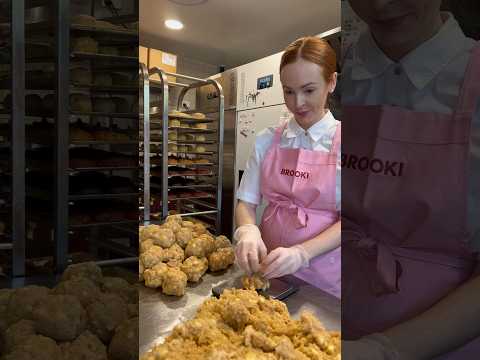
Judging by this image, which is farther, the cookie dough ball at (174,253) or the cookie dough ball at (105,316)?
the cookie dough ball at (174,253)

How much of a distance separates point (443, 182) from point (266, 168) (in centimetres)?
37

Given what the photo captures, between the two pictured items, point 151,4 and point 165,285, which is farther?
point 165,285

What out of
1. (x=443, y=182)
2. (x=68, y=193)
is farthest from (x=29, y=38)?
(x=443, y=182)

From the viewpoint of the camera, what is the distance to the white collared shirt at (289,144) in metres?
0.53

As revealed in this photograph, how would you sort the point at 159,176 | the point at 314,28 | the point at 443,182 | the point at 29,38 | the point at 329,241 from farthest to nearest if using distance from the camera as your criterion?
the point at 159,176 < the point at 329,241 < the point at 314,28 < the point at 443,182 < the point at 29,38

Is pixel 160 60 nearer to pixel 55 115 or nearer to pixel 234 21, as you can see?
pixel 234 21

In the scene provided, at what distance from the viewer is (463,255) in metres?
0.39

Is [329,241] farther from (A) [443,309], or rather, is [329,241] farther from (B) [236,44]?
(B) [236,44]

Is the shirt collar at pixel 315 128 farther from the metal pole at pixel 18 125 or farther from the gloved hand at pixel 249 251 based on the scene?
the metal pole at pixel 18 125

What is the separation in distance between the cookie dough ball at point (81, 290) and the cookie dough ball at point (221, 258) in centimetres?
52

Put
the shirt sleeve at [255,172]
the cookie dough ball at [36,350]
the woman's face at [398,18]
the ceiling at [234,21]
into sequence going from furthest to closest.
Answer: the shirt sleeve at [255,172] → the ceiling at [234,21] → the woman's face at [398,18] → the cookie dough ball at [36,350]

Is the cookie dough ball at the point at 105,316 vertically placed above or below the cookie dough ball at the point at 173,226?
above

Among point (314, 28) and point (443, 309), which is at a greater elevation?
point (314, 28)

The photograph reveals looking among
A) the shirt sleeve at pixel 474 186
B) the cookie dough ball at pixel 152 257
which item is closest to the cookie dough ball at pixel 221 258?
the cookie dough ball at pixel 152 257
